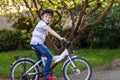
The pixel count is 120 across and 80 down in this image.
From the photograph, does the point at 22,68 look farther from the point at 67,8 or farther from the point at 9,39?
the point at 9,39

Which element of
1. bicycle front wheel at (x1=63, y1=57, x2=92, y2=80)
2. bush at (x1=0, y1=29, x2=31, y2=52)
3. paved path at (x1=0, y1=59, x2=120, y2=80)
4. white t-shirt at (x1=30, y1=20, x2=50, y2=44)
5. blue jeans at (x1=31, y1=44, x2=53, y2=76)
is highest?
white t-shirt at (x1=30, y1=20, x2=50, y2=44)

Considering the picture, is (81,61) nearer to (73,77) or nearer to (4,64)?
(73,77)

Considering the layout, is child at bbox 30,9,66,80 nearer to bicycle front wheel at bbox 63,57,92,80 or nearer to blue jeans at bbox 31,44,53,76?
blue jeans at bbox 31,44,53,76

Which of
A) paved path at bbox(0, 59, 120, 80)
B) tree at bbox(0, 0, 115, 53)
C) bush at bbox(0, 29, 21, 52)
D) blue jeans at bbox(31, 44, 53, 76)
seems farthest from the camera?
bush at bbox(0, 29, 21, 52)

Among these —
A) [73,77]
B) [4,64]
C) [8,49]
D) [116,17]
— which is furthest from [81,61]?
[8,49]

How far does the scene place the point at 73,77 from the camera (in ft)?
30.3

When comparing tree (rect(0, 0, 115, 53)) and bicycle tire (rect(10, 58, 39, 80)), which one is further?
tree (rect(0, 0, 115, 53))

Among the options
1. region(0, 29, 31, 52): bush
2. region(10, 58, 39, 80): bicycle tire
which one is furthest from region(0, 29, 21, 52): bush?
region(10, 58, 39, 80): bicycle tire

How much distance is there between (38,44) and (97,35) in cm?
1092

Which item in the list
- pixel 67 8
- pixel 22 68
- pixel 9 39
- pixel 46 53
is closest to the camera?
pixel 46 53

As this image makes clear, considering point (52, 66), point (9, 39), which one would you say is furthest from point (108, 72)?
point (9, 39)

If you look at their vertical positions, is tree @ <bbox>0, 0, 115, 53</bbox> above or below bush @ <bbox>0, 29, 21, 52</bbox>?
above

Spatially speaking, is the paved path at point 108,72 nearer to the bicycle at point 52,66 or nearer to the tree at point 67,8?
the bicycle at point 52,66

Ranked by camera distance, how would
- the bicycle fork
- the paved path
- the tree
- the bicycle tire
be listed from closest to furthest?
the bicycle fork
the bicycle tire
the paved path
the tree
